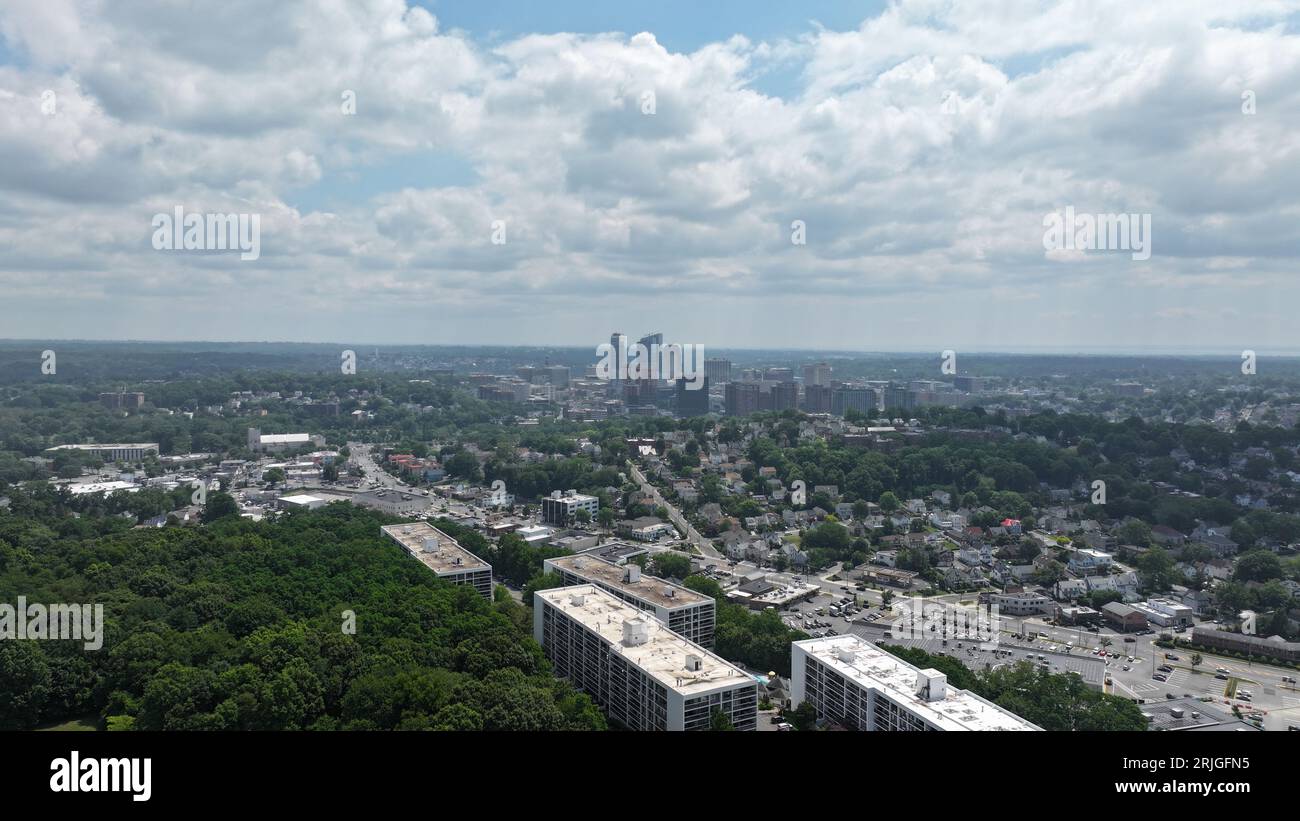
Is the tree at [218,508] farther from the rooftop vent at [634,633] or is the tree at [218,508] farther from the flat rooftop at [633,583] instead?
the rooftop vent at [634,633]

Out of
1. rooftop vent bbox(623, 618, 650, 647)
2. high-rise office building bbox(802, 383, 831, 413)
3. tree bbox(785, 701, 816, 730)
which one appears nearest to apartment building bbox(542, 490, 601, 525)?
rooftop vent bbox(623, 618, 650, 647)

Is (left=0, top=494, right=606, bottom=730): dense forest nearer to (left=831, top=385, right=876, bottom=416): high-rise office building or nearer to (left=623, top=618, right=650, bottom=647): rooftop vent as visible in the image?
(left=623, top=618, right=650, bottom=647): rooftop vent

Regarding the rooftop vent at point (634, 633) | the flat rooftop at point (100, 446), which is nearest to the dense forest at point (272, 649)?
the rooftop vent at point (634, 633)

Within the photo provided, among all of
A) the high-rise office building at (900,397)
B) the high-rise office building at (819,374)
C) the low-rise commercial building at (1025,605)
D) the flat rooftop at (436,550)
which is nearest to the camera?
the flat rooftop at (436,550)

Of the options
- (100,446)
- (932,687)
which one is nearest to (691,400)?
(100,446)

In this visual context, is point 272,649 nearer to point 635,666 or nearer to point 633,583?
point 635,666

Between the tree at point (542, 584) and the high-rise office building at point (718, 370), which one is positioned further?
the high-rise office building at point (718, 370)
